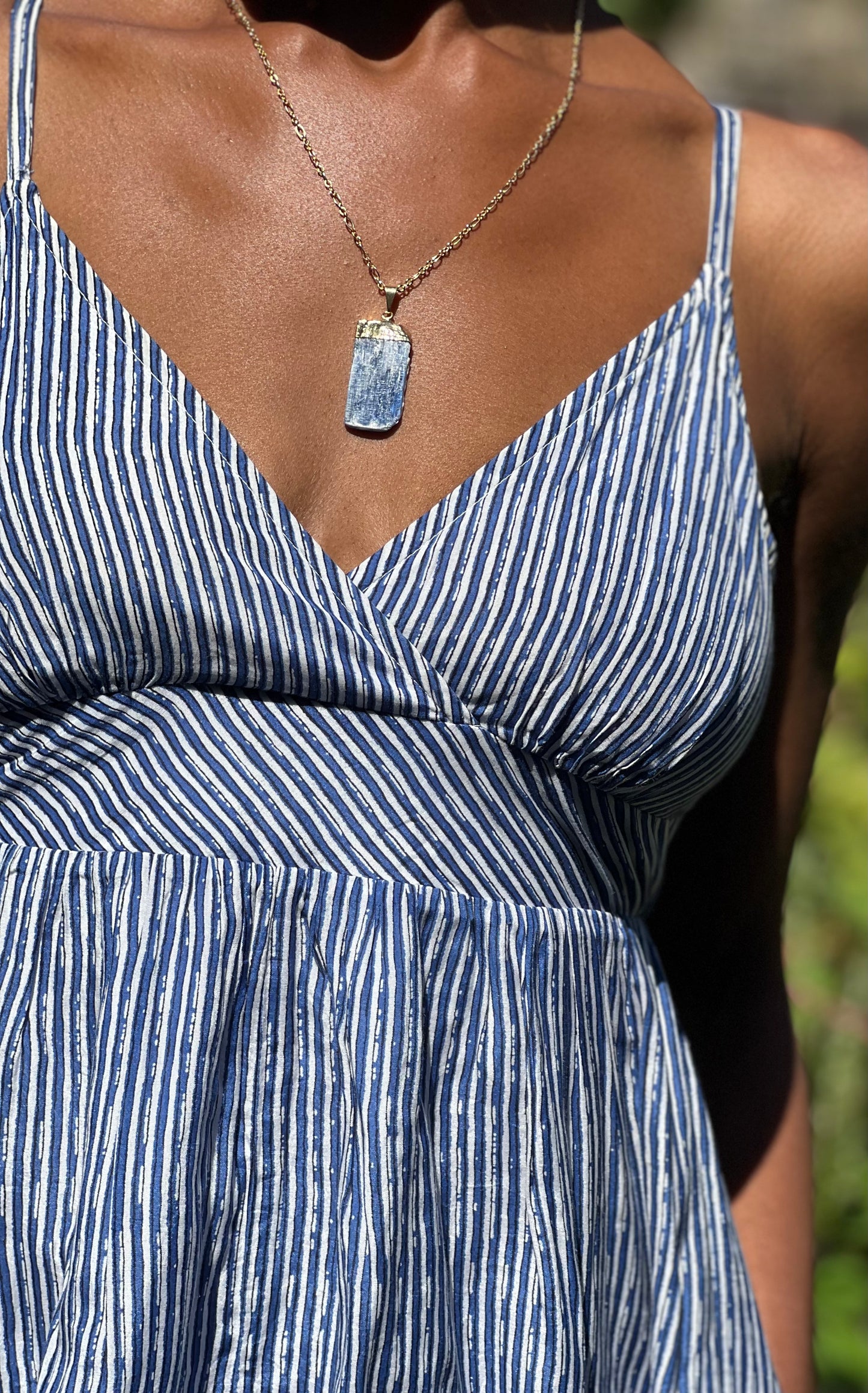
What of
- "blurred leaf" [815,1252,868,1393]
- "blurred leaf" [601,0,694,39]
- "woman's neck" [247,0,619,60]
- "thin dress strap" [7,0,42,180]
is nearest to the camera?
"thin dress strap" [7,0,42,180]

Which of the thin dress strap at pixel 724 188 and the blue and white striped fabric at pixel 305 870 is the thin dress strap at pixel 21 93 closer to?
the blue and white striped fabric at pixel 305 870

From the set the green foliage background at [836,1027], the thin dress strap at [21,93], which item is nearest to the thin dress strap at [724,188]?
the thin dress strap at [21,93]

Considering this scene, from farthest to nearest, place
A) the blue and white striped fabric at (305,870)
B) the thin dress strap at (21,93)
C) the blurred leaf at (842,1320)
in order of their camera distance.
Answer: the blurred leaf at (842,1320) → the thin dress strap at (21,93) → the blue and white striped fabric at (305,870)

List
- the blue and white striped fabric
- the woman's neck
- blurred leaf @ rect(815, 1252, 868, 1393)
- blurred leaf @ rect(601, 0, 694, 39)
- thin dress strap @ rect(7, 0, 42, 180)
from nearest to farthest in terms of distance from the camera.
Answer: the blue and white striped fabric < thin dress strap @ rect(7, 0, 42, 180) < the woman's neck < blurred leaf @ rect(815, 1252, 868, 1393) < blurred leaf @ rect(601, 0, 694, 39)

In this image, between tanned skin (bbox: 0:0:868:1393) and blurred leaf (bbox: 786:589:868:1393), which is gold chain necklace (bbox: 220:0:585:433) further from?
blurred leaf (bbox: 786:589:868:1393)

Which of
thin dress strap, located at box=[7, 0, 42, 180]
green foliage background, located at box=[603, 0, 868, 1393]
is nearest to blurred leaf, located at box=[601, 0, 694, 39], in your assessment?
green foliage background, located at box=[603, 0, 868, 1393]

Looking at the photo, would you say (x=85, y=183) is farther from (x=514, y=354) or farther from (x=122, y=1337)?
(x=122, y=1337)

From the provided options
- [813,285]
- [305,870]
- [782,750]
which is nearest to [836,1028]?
[782,750]

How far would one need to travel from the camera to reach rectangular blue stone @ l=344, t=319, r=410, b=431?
1247mm

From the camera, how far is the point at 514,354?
1293 mm

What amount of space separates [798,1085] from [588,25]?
1.16 metres

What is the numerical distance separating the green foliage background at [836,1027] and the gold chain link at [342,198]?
1652 mm

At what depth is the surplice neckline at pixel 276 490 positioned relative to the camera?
3.86 ft

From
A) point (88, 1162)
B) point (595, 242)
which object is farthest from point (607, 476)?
point (88, 1162)
